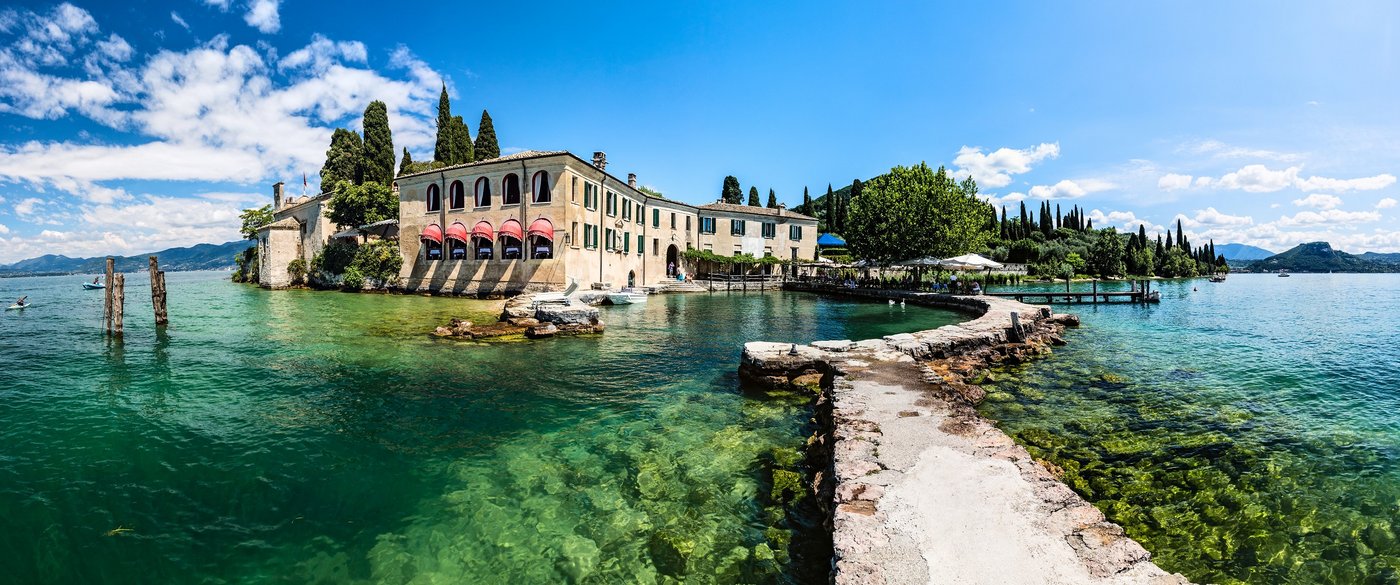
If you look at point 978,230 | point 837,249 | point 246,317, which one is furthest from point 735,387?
point 837,249

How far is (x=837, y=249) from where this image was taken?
63469mm

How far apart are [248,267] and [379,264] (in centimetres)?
2749

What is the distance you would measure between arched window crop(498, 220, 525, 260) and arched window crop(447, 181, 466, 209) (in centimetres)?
382

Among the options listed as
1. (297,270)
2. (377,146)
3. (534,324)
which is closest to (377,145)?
(377,146)

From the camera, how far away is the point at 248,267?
169 feet

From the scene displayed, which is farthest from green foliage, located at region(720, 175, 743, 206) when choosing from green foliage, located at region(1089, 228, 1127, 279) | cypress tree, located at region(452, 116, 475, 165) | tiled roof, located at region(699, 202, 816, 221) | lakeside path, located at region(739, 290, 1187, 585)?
lakeside path, located at region(739, 290, 1187, 585)

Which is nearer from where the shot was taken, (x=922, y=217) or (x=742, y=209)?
(x=922, y=217)

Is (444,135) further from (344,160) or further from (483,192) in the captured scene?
(483,192)

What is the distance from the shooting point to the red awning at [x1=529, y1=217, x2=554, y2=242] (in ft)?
97.3

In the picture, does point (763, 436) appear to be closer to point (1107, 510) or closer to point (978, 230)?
point (1107, 510)

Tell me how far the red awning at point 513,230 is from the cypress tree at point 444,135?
17993 millimetres

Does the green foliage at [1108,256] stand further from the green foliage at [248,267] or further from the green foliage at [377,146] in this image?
the green foliage at [248,267]

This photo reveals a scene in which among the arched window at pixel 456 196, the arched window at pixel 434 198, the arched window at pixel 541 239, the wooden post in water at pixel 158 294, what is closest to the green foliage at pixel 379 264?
the arched window at pixel 434 198

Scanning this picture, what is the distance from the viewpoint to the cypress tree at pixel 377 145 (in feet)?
147
